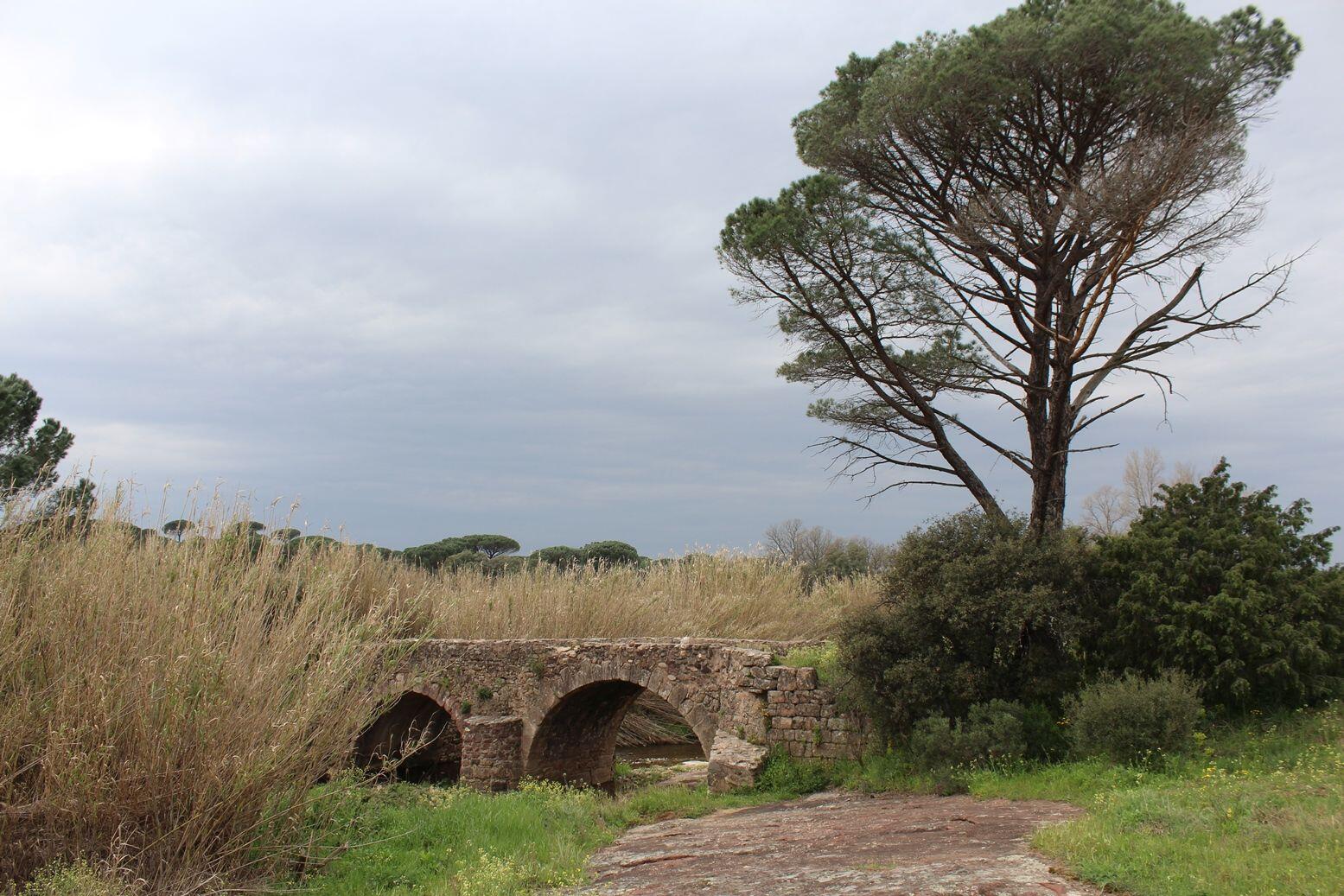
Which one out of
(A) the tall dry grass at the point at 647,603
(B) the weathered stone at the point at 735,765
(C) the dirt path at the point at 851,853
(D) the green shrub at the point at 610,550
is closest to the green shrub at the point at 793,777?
(B) the weathered stone at the point at 735,765

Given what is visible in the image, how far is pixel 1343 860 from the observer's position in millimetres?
5031

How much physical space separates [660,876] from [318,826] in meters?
2.85

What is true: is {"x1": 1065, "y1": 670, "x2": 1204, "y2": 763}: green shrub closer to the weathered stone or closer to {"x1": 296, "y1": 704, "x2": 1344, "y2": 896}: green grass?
{"x1": 296, "y1": 704, "x2": 1344, "y2": 896}: green grass

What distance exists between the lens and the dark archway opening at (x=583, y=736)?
15.0 metres

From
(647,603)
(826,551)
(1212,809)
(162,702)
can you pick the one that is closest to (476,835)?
(162,702)

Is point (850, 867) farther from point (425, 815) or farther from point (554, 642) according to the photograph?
point (554, 642)

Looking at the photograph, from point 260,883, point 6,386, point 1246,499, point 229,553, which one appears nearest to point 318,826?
point 260,883

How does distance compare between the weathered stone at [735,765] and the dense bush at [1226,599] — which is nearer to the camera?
the dense bush at [1226,599]

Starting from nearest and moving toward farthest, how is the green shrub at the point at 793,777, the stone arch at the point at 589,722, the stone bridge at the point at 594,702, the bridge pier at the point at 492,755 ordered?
the green shrub at the point at 793,777 → the stone bridge at the point at 594,702 → the stone arch at the point at 589,722 → the bridge pier at the point at 492,755

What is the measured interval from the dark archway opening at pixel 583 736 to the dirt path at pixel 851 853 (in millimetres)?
5356

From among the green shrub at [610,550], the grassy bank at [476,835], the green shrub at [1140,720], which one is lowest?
the grassy bank at [476,835]

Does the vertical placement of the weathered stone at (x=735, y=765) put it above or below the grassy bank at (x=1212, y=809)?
below

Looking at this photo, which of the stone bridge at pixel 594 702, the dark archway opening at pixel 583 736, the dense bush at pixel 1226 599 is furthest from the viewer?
the dark archway opening at pixel 583 736

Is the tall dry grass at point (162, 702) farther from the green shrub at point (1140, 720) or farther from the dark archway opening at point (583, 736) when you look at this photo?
the dark archway opening at point (583, 736)
